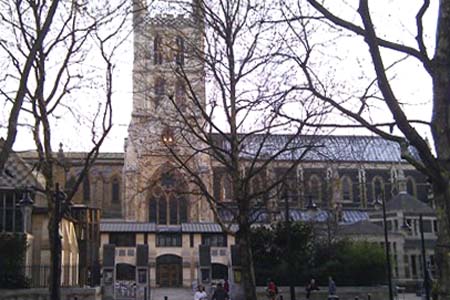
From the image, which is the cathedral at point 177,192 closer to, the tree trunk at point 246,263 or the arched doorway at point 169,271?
the arched doorway at point 169,271

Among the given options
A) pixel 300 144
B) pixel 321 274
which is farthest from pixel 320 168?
pixel 300 144

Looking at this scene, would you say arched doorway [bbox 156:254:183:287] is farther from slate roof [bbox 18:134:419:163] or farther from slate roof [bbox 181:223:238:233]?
slate roof [bbox 18:134:419:163]

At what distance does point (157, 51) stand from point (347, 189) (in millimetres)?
64554

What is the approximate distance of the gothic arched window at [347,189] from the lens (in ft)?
283

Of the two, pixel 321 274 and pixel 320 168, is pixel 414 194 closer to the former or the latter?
pixel 320 168

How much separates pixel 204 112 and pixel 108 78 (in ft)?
11.7

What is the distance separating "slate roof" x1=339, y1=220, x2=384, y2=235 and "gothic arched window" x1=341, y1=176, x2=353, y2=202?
51.8 ft

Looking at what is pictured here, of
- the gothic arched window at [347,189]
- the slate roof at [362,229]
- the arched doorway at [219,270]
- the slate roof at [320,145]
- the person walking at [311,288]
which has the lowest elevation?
the person walking at [311,288]

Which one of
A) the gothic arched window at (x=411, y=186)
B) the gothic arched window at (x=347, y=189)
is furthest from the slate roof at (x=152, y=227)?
the gothic arched window at (x=411, y=186)

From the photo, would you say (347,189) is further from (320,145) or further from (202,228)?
(320,145)

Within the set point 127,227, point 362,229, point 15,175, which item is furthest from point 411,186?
point 15,175

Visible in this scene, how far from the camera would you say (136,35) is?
2561cm

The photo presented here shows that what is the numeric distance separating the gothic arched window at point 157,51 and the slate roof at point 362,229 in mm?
43199

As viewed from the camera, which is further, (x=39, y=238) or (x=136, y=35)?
(x=39, y=238)
